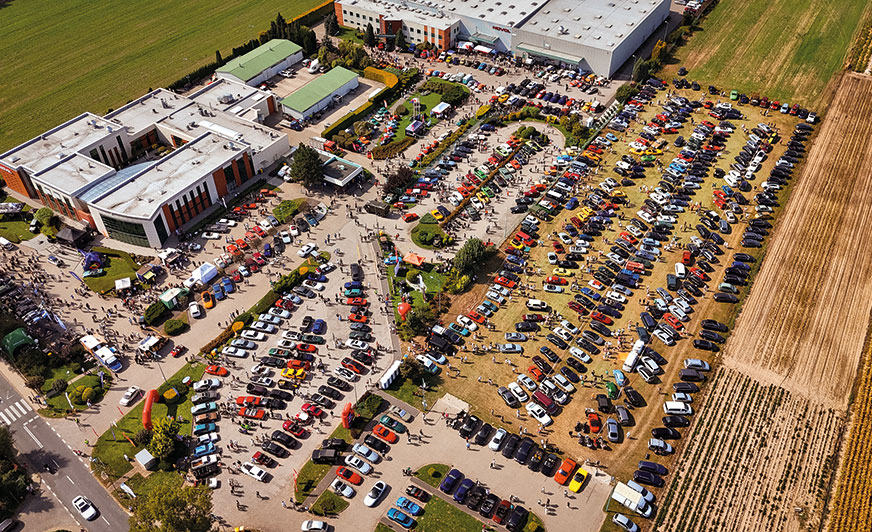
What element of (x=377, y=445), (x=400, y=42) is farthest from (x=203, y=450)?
(x=400, y=42)

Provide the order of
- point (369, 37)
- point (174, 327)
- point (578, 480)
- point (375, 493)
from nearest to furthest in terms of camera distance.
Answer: point (375, 493) → point (578, 480) → point (174, 327) → point (369, 37)

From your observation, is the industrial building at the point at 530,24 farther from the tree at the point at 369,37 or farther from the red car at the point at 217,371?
the red car at the point at 217,371

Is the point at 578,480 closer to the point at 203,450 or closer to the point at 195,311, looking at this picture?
the point at 203,450

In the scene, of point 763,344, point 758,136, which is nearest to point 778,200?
point 758,136

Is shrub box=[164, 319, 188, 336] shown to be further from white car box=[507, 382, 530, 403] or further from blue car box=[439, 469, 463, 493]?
white car box=[507, 382, 530, 403]

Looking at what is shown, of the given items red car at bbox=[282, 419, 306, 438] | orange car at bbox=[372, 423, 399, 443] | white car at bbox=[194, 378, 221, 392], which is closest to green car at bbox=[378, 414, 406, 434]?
orange car at bbox=[372, 423, 399, 443]

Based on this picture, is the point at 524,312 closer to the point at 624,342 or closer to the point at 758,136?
the point at 624,342
